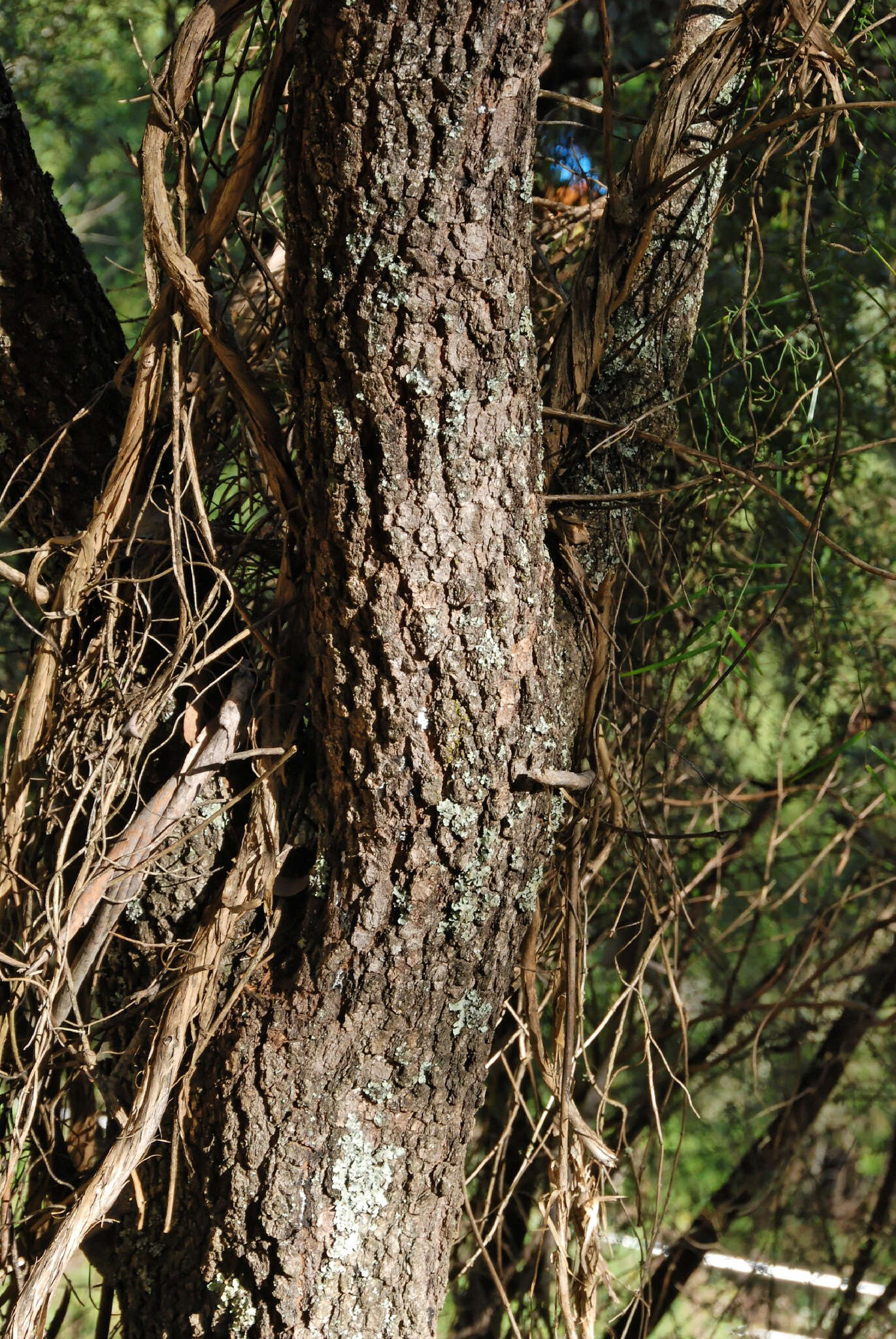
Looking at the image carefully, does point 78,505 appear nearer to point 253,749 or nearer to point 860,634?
point 253,749

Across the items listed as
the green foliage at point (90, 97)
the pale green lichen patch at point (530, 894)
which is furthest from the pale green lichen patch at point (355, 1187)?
the green foliage at point (90, 97)

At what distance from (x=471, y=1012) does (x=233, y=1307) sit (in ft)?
0.94

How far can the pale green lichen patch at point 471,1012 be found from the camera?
820mm

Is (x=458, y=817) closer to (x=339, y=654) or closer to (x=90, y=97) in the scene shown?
(x=339, y=654)

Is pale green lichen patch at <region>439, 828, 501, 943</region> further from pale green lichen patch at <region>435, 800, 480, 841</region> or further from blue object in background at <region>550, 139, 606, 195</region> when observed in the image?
blue object in background at <region>550, 139, 606, 195</region>

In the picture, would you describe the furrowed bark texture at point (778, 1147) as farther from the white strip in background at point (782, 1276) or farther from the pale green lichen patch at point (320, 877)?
A: the pale green lichen patch at point (320, 877)

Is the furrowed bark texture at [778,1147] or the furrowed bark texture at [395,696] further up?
the furrowed bark texture at [395,696]

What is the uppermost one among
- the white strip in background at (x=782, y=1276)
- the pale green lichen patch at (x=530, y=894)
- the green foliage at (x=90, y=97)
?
the green foliage at (x=90, y=97)

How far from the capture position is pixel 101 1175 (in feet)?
2.65

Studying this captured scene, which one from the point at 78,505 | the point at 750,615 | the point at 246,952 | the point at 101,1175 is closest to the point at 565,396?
the point at 78,505

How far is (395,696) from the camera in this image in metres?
0.75

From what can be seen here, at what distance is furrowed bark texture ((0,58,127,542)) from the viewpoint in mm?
843

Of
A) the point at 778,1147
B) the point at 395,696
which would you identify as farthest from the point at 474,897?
the point at 778,1147

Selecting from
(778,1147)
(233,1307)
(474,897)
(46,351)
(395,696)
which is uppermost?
(46,351)
